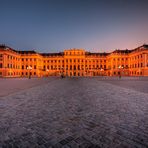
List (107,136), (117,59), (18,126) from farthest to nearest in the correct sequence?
(117,59), (18,126), (107,136)

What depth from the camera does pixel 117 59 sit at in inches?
3292

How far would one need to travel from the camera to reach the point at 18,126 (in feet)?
14.4

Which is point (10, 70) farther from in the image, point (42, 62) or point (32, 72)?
point (42, 62)

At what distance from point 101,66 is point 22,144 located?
309 ft

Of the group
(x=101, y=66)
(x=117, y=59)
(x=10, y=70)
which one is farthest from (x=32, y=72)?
(x=117, y=59)

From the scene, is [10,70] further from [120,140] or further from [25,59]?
[120,140]

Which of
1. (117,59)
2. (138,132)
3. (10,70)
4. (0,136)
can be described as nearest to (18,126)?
(0,136)

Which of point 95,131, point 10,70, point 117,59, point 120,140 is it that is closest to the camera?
point 120,140

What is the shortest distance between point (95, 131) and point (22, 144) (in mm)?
1920

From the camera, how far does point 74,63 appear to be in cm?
9669

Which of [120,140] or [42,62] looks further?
[42,62]

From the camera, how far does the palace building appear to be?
6612 cm

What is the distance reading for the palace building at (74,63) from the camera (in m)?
66.1

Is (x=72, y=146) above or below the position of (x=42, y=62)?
below
